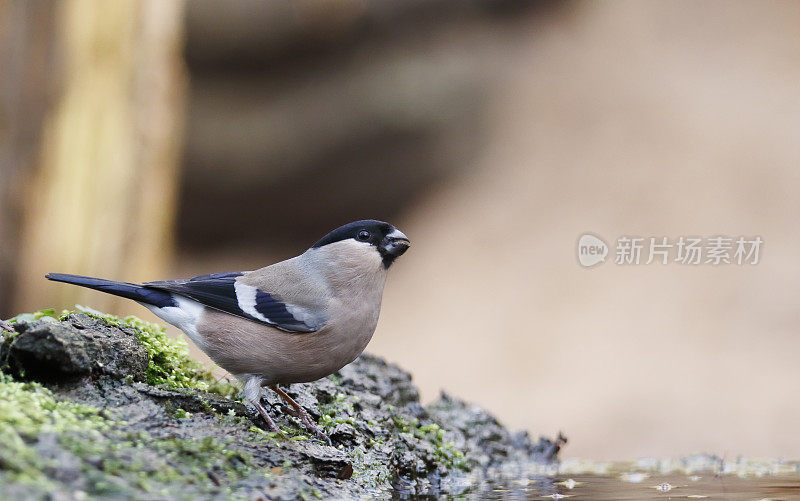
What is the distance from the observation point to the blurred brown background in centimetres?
1290

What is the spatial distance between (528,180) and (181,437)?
14.2 metres

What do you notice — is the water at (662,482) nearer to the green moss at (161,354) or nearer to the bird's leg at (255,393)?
the bird's leg at (255,393)

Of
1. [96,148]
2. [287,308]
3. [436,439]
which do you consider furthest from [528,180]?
[287,308]

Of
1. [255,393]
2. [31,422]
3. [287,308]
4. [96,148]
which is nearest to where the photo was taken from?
[31,422]

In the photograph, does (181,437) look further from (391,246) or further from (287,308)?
(391,246)

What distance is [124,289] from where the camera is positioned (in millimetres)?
4258

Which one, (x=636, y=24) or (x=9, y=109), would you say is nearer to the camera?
(x=9, y=109)

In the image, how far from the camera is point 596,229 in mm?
15508

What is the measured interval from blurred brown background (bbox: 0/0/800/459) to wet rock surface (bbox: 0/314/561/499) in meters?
7.16

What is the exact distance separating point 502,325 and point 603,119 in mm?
4873

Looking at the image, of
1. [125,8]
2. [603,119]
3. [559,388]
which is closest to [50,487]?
[125,8]

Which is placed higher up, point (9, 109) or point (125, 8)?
point (125, 8)

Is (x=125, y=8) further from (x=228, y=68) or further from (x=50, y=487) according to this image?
(x=50, y=487)

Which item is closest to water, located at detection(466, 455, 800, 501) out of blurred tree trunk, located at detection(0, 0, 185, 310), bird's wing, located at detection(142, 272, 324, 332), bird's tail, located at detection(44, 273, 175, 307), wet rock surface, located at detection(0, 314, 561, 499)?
wet rock surface, located at detection(0, 314, 561, 499)
